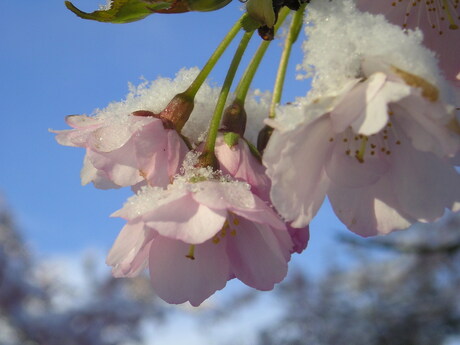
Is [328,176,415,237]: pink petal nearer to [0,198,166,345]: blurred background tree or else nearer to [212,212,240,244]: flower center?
[212,212,240,244]: flower center

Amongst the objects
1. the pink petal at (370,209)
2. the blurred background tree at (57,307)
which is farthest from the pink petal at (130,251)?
the blurred background tree at (57,307)

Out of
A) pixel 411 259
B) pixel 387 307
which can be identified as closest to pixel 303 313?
pixel 387 307

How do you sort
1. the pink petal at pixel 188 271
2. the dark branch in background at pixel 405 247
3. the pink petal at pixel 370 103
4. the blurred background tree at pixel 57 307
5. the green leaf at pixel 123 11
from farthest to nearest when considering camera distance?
the blurred background tree at pixel 57 307, the dark branch in background at pixel 405 247, the pink petal at pixel 188 271, the green leaf at pixel 123 11, the pink petal at pixel 370 103

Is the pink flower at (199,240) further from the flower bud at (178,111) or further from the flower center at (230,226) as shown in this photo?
the flower bud at (178,111)

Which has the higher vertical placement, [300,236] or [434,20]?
[434,20]

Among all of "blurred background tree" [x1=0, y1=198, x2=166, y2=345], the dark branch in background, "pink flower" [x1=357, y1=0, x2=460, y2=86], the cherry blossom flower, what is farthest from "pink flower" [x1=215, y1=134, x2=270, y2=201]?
"blurred background tree" [x1=0, y1=198, x2=166, y2=345]

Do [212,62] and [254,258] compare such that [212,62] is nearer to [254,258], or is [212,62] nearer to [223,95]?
[223,95]

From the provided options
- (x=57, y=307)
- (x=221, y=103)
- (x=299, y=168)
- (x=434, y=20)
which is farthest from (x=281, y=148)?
(x=57, y=307)
